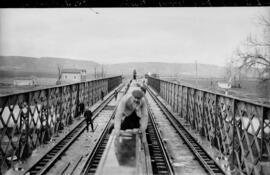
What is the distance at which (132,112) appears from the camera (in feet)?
21.2

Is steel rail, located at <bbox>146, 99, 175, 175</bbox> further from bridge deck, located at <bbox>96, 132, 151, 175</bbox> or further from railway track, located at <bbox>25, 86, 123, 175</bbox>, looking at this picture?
bridge deck, located at <bbox>96, 132, 151, 175</bbox>

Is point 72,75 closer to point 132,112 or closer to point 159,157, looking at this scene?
point 159,157

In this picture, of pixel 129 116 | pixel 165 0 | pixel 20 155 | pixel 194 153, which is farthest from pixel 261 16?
pixel 20 155

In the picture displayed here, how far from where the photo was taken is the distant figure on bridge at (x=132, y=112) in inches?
226

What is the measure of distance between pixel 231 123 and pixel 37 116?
9.30 m

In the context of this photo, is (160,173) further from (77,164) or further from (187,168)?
(77,164)

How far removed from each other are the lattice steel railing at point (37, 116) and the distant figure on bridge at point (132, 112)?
3511 millimetres

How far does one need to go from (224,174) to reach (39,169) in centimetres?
574

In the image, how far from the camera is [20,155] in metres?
8.86

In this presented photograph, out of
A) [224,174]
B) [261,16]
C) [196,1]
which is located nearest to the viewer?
[196,1]

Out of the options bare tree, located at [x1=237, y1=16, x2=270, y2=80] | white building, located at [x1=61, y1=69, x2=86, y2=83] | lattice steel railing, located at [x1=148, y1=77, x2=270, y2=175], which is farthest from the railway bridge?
white building, located at [x1=61, y1=69, x2=86, y2=83]

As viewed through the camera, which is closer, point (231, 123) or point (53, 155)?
point (231, 123)

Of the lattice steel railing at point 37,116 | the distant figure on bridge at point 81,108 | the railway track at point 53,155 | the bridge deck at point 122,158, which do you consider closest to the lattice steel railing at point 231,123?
the bridge deck at point 122,158

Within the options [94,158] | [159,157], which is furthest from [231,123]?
[94,158]
